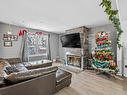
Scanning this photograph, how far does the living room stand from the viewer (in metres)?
1.94

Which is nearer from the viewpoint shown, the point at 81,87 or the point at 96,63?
the point at 81,87

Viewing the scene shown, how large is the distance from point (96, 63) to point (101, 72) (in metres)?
0.50

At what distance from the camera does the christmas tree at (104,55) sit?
3775 millimetres

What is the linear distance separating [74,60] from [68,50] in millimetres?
799

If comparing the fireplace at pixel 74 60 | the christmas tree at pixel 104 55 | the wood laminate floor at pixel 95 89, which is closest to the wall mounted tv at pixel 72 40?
the fireplace at pixel 74 60

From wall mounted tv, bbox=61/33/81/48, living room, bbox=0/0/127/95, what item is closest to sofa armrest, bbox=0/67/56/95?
living room, bbox=0/0/127/95

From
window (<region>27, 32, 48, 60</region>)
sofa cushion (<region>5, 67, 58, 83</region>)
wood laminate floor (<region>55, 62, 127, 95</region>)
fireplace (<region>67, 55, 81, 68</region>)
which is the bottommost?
wood laminate floor (<region>55, 62, 127, 95</region>)

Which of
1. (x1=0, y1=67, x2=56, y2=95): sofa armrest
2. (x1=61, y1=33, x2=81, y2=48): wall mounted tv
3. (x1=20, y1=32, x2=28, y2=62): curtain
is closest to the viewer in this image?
(x1=0, y1=67, x2=56, y2=95): sofa armrest

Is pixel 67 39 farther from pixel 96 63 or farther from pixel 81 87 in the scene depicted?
pixel 81 87

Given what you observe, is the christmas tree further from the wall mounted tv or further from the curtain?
the curtain

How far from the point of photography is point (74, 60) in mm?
5570

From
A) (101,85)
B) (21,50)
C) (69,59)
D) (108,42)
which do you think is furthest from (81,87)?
(21,50)

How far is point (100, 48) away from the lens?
159 inches

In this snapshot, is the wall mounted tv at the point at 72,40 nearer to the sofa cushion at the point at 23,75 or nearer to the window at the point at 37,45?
the window at the point at 37,45
